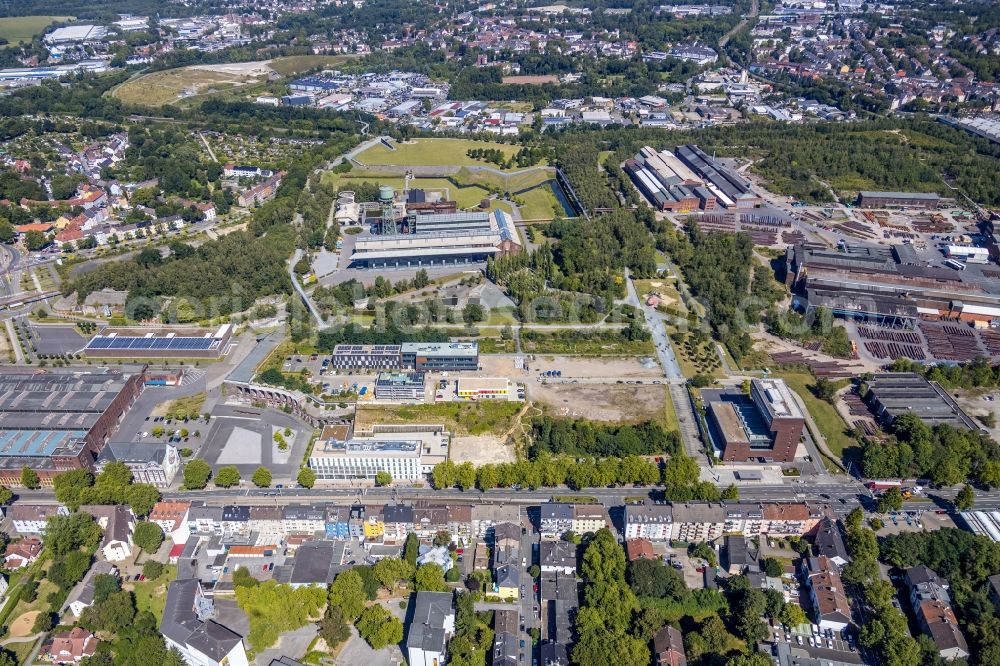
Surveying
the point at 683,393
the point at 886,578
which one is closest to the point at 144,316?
the point at 683,393

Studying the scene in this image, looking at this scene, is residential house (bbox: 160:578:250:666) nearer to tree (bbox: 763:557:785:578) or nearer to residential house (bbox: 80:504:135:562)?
residential house (bbox: 80:504:135:562)

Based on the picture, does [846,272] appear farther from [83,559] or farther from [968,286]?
[83,559]

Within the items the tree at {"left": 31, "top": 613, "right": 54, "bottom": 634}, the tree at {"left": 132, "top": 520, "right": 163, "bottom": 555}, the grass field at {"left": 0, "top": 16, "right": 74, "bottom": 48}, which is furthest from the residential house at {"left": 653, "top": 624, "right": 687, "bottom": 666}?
the grass field at {"left": 0, "top": 16, "right": 74, "bottom": 48}

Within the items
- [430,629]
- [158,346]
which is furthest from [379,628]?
[158,346]

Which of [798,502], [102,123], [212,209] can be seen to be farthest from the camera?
[102,123]

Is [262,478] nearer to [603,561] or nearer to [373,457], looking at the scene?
[373,457]
